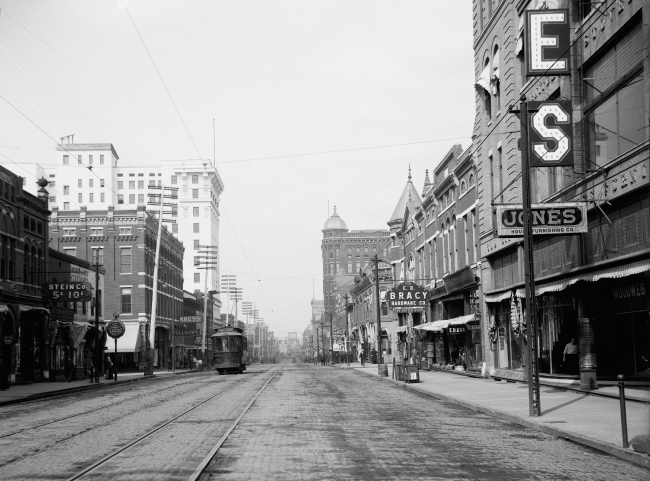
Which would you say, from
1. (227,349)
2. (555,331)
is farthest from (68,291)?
(555,331)

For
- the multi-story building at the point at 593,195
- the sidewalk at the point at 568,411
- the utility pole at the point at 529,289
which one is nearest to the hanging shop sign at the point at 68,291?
the sidewalk at the point at 568,411

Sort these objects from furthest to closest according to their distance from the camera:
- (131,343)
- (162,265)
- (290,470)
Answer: (162,265)
(131,343)
(290,470)

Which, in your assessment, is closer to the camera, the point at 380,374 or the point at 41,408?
the point at 41,408

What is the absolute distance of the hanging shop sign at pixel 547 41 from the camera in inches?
922

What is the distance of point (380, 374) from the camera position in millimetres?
45000

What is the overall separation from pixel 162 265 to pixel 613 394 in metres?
66.4

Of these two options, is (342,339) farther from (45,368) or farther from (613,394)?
(613,394)

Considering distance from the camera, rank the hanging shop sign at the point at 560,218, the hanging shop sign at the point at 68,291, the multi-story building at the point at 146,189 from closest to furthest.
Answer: the hanging shop sign at the point at 560,218 < the hanging shop sign at the point at 68,291 < the multi-story building at the point at 146,189

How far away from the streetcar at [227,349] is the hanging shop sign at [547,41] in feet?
127

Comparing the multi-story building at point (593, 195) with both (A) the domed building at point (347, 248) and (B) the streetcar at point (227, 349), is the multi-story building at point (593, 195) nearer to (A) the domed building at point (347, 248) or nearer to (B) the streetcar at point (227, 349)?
(B) the streetcar at point (227, 349)

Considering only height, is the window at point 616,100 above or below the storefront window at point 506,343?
above

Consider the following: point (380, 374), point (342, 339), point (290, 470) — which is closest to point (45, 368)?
point (380, 374)

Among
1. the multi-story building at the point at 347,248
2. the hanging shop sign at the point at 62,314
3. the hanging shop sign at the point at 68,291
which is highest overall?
the multi-story building at the point at 347,248

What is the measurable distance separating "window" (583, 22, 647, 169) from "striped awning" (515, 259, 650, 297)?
3126 millimetres
